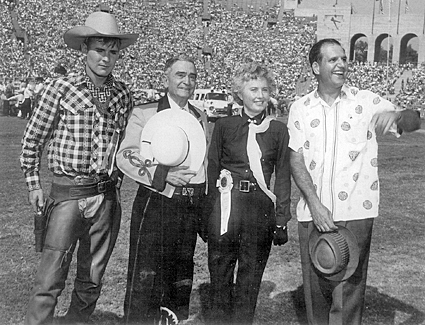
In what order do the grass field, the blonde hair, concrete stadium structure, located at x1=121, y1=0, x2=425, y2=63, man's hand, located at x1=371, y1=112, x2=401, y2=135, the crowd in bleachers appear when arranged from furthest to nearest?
A: concrete stadium structure, located at x1=121, y1=0, x2=425, y2=63, the crowd in bleachers, the grass field, the blonde hair, man's hand, located at x1=371, y1=112, x2=401, y2=135

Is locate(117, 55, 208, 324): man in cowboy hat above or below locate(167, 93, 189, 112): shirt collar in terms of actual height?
below

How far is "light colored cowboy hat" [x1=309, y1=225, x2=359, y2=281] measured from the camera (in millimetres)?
2988

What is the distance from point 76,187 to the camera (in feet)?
10.0

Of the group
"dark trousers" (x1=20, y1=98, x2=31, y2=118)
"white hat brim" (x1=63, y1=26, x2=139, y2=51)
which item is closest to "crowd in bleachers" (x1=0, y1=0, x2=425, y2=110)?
"dark trousers" (x1=20, y1=98, x2=31, y2=118)

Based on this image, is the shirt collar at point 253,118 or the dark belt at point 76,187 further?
the shirt collar at point 253,118

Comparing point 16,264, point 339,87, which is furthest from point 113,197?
point 16,264

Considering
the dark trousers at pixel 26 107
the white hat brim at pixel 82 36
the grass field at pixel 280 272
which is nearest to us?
the white hat brim at pixel 82 36

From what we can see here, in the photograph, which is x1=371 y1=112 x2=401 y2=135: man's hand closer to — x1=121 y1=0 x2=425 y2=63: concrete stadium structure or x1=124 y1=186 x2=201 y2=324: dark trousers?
x1=124 y1=186 x2=201 y2=324: dark trousers

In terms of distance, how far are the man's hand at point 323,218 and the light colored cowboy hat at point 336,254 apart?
3 cm

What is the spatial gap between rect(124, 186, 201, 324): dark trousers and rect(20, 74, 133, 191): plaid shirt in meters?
0.41

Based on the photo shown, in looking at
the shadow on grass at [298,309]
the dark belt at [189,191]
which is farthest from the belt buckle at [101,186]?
the shadow on grass at [298,309]

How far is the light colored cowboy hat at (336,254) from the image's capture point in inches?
118

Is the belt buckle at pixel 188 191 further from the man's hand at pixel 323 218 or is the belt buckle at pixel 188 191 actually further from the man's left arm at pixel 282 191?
the man's hand at pixel 323 218

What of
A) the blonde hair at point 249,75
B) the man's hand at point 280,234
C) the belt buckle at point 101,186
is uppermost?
the blonde hair at point 249,75
